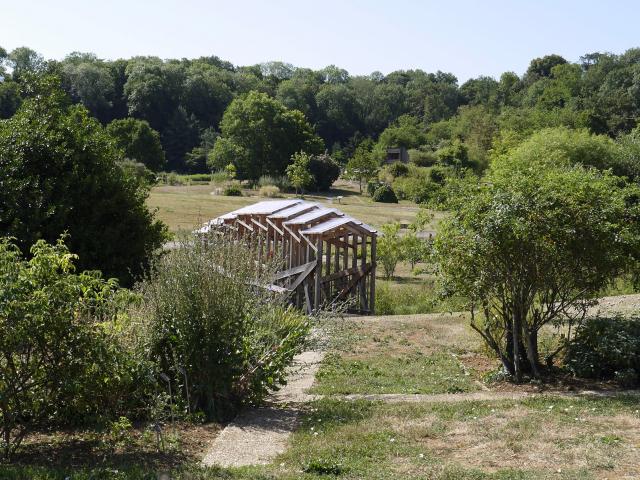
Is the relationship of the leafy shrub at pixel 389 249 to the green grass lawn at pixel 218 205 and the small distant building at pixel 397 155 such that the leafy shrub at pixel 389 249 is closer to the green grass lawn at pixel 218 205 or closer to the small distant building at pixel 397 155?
the green grass lawn at pixel 218 205

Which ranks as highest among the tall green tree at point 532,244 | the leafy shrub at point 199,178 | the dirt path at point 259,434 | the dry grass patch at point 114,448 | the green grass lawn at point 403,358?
the tall green tree at point 532,244

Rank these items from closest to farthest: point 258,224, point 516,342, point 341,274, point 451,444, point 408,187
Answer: point 451,444, point 516,342, point 341,274, point 258,224, point 408,187

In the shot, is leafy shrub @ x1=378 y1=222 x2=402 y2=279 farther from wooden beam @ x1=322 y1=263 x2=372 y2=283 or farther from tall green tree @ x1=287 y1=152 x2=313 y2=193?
tall green tree @ x1=287 y1=152 x2=313 y2=193

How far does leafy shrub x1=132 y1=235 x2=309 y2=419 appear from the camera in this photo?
7895 millimetres

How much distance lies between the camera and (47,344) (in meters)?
6.22

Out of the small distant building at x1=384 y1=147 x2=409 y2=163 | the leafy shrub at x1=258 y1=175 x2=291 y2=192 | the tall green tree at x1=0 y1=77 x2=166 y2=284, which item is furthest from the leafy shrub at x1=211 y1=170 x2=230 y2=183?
the tall green tree at x1=0 y1=77 x2=166 y2=284

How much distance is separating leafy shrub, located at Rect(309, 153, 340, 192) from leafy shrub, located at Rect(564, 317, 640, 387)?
4553 centimetres

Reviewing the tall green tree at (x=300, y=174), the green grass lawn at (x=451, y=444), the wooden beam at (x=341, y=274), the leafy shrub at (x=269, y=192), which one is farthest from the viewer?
the tall green tree at (x=300, y=174)

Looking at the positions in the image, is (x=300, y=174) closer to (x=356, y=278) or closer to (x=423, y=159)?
(x=423, y=159)

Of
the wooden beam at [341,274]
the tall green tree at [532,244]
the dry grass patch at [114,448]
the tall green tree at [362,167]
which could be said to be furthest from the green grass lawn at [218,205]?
the dry grass patch at [114,448]

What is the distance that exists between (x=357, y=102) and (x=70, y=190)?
92.9m

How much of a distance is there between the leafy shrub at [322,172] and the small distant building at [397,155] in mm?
17296

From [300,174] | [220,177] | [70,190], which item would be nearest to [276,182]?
[220,177]

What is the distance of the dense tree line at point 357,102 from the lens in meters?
65.3
